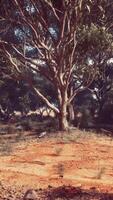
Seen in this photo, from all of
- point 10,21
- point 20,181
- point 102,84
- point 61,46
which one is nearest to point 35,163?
point 20,181

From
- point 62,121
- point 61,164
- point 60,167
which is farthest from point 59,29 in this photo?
point 60,167

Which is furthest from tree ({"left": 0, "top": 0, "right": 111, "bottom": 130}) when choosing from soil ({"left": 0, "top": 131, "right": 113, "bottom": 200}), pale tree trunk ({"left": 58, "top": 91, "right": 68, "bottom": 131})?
soil ({"left": 0, "top": 131, "right": 113, "bottom": 200})

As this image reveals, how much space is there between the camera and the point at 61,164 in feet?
55.6

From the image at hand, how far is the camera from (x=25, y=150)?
20.4 meters

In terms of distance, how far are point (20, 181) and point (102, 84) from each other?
3467cm

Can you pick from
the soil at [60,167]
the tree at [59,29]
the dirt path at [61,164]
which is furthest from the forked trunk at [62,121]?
the dirt path at [61,164]

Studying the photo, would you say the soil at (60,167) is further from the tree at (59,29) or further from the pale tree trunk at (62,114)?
the tree at (59,29)

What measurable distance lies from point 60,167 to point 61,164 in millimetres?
736

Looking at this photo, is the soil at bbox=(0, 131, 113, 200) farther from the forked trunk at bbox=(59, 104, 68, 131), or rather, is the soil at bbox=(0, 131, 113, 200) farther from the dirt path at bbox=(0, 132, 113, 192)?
the forked trunk at bbox=(59, 104, 68, 131)

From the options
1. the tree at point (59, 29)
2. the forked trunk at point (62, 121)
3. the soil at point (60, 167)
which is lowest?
the soil at point (60, 167)

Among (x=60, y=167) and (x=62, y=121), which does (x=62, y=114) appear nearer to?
(x=62, y=121)

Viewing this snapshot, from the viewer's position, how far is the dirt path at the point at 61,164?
13125 millimetres

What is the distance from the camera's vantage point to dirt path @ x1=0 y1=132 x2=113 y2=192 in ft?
43.1

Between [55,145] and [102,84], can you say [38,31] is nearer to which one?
[55,145]
